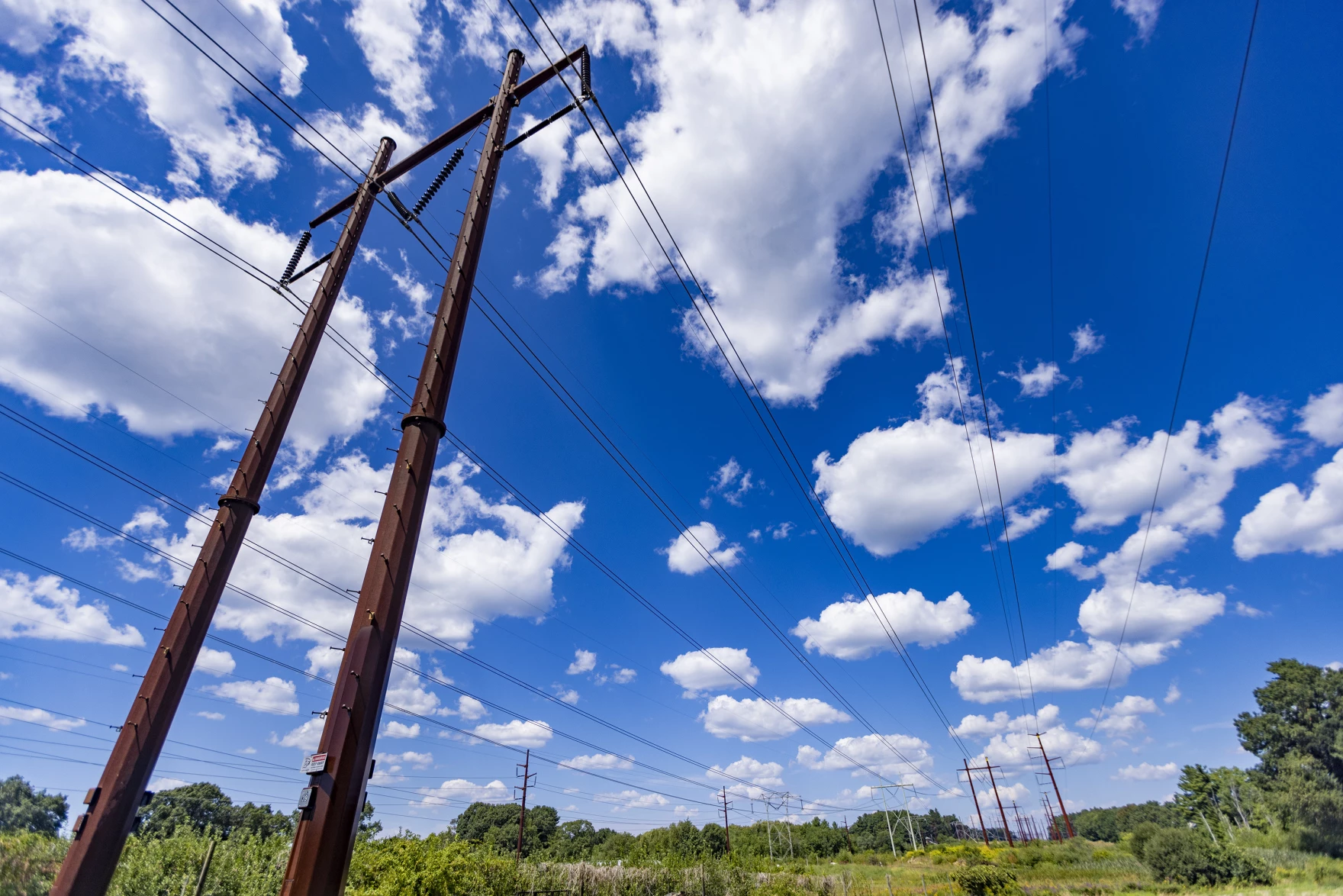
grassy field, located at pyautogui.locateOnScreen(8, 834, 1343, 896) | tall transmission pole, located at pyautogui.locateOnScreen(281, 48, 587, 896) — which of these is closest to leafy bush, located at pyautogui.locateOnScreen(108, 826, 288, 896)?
grassy field, located at pyautogui.locateOnScreen(8, 834, 1343, 896)

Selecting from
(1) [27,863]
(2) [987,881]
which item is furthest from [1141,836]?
(1) [27,863]

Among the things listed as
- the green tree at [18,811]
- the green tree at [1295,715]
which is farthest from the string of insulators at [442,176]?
the green tree at [1295,715]

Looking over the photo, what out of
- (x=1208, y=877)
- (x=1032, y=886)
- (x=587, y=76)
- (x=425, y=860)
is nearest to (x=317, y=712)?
(x=587, y=76)

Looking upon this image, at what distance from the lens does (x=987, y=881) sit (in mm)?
40750

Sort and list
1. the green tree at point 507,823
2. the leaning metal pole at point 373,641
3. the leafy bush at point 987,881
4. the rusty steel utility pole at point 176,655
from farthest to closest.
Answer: the green tree at point 507,823, the leafy bush at point 987,881, the rusty steel utility pole at point 176,655, the leaning metal pole at point 373,641

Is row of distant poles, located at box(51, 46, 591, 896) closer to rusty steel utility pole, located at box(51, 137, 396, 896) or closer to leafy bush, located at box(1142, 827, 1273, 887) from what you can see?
rusty steel utility pole, located at box(51, 137, 396, 896)

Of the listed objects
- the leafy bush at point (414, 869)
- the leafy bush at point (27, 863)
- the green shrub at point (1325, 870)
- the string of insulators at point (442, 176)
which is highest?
the string of insulators at point (442, 176)

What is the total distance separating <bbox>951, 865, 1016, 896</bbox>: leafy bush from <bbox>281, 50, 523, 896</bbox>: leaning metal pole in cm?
5032

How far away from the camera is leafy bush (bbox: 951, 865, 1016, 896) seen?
3934 centimetres

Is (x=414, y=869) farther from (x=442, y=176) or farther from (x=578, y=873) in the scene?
(x=442, y=176)

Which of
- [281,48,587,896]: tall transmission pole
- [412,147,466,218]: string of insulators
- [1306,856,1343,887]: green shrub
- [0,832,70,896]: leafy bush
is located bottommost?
[1306,856,1343,887]: green shrub

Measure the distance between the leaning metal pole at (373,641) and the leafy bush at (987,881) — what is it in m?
50.3

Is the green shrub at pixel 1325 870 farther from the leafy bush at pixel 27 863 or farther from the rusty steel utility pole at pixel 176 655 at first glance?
the leafy bush at pixel 27 863

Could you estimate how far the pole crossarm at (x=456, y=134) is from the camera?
15.5m
